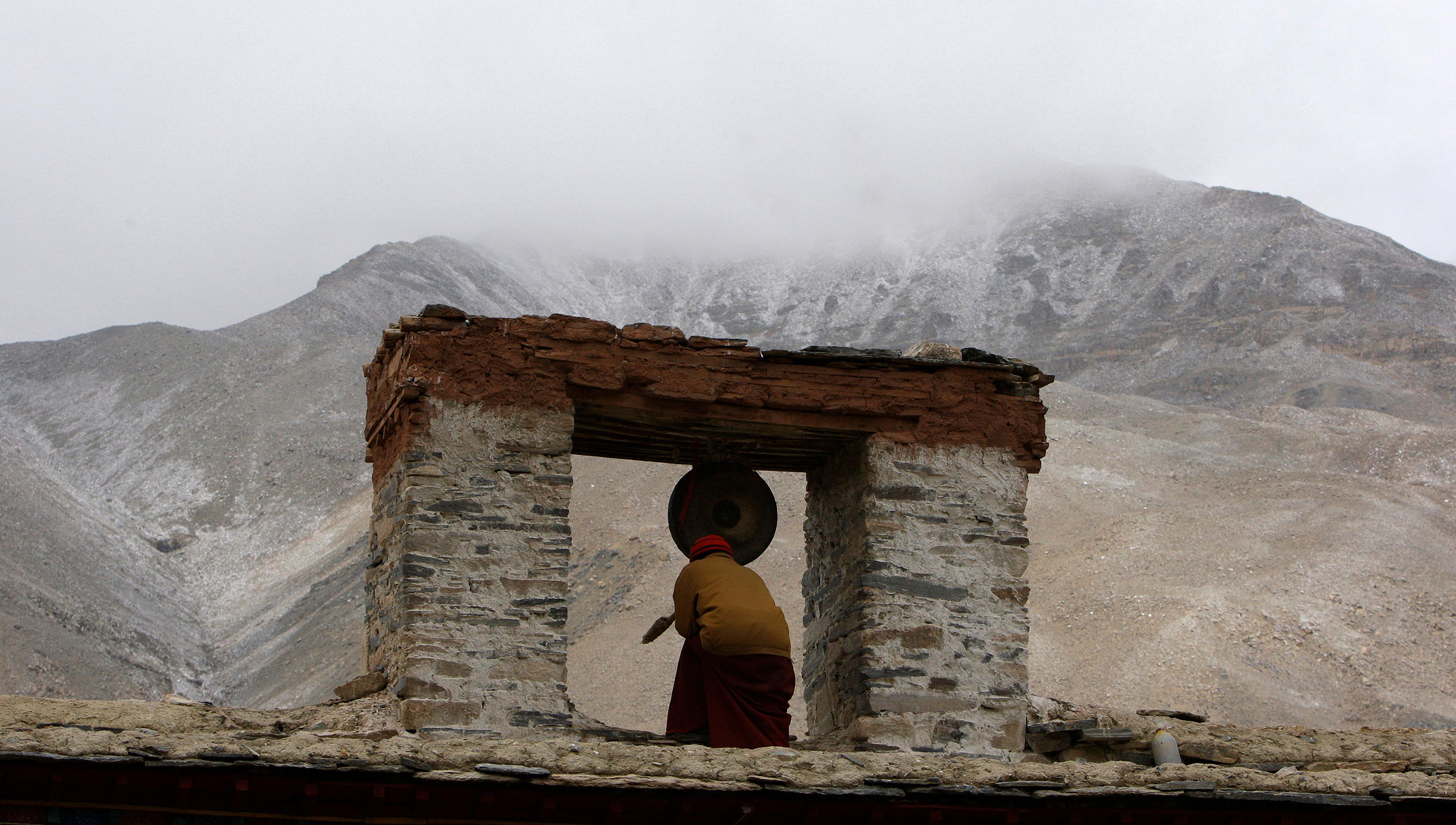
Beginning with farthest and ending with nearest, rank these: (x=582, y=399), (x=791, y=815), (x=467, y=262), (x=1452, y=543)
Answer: (x=467, y=262) < (x=1452, y=543) < (x=582, y=399) < (x=791, y=815)

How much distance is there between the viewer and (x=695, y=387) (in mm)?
7535

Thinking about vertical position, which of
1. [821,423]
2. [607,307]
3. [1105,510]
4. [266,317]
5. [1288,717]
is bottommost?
[1288,717]

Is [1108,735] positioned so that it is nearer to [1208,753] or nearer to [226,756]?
[1208,753]

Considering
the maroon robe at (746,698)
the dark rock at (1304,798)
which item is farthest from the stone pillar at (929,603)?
the dark rock at (1304,798)

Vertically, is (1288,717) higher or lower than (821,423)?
lower

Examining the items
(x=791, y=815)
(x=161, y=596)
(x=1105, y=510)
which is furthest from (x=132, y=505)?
(x=791, y=815)

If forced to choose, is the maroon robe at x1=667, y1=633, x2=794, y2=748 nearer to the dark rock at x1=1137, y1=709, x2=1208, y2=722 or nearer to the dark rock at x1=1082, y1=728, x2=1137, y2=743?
the dark rock at x1=1082, y1=728, x2=1137, y2=743

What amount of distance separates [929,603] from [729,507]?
1453 millimetres

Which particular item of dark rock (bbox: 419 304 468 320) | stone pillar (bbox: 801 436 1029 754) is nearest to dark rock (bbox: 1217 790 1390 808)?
stone pillar (bbox: 801 436 1029 754)

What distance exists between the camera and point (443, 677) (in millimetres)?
6699

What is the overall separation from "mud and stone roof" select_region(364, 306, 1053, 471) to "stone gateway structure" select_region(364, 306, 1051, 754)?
0.01m

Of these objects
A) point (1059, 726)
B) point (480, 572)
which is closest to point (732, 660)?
point (480, 572)

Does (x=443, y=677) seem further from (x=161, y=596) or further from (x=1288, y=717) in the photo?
(x=161, y=596)

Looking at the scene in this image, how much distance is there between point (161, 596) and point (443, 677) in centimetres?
2612
